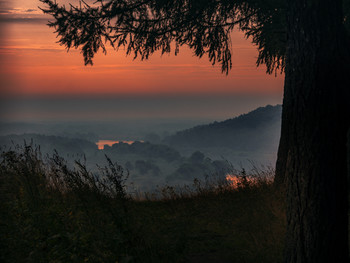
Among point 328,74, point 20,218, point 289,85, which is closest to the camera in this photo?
point 328,74

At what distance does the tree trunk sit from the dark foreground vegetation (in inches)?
41.2

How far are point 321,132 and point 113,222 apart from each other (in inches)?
129

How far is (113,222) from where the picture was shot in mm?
5715

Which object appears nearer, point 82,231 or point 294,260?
point 294,260

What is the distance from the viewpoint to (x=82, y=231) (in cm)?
584

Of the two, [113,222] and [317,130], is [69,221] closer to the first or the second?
[113,222]

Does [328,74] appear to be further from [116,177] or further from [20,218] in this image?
[20,218]

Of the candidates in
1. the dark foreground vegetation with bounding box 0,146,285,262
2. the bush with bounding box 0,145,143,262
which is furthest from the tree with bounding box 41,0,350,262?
the bush with bounding box 0,145,143,262

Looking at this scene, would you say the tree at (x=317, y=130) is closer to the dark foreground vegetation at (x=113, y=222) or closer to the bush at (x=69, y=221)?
the dark foreground vegetation at (x=113, y=222)

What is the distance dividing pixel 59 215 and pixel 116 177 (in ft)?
5.43

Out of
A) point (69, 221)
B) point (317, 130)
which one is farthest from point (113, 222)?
point (317, 130)

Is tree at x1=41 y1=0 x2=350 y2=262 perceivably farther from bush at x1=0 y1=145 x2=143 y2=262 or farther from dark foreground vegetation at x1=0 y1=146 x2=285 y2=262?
bush at x1=0 y1=145 x2=143 y2=262

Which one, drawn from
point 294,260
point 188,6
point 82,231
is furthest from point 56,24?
point 294,260

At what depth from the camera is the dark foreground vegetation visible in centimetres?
528
